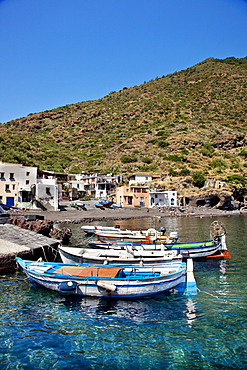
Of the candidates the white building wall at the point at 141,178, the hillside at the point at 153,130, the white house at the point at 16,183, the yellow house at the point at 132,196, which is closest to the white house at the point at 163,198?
the yellow house at the point at 132,196

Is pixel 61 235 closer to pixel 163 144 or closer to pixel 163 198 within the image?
pixel 163 198

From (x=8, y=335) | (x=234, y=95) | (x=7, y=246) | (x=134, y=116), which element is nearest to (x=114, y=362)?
(x=8, y=335)

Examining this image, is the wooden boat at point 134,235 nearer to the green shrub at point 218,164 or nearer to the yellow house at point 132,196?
the yellow house at point 132,196

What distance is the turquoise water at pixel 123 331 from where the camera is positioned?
6.57m

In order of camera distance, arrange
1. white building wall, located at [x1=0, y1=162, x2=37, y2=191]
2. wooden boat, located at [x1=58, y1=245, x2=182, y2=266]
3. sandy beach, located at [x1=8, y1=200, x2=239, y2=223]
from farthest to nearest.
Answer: white building wall, located at [x1=0, y1=162, x2=37, y2=191]
sandy beach, located at [x1=8, y1=200, x2=239, y2=223]
wooden boat, located at [x1=58, y1=245, x2=182, y2=266]

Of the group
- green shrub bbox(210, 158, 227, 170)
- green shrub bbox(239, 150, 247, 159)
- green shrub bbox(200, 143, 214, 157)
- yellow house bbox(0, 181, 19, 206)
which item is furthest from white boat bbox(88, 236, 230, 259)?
green shrub bbox(239, 150, 247, 159)

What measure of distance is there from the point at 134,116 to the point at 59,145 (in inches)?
1525

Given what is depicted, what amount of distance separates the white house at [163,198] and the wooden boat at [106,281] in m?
50.1

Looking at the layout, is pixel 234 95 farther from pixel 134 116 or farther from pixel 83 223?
pixel 83 223

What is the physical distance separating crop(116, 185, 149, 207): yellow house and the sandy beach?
5.17 meters

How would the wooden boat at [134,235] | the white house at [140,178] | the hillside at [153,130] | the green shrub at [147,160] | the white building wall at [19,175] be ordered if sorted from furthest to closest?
the hillside at [153,130] → the green shrub at [147,160] → the white house at [140,178] → the white building wall at [19,175] → the wooden boat at [134,235]

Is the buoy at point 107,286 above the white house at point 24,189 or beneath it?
beneath

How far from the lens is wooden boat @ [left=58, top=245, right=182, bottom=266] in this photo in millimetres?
13461

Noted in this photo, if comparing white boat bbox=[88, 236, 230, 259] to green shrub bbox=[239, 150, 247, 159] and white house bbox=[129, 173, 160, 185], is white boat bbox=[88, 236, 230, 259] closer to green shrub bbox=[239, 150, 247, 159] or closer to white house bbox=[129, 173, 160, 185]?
white house bbox=[129, 173, 160, 185]
